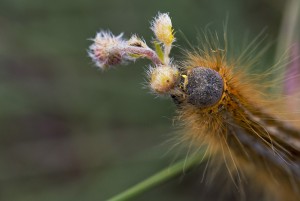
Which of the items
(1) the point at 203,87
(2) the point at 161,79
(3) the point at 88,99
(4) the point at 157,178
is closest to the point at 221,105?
(1) the point at 203,87

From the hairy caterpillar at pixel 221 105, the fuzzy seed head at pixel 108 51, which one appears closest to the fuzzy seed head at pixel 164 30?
the hairy caterpillar at pixel 221 105

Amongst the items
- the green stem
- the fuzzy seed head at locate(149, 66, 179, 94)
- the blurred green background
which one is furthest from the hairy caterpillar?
the blurred green background

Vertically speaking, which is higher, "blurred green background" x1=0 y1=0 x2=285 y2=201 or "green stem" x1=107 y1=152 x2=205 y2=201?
"blurred green background" x1=0 y1=0 x2=285 y2=201

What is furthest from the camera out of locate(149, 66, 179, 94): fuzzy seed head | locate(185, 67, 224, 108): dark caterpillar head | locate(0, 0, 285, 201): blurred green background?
locate(0, 0, 285, 201): blurred green background

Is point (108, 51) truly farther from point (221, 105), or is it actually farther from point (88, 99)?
point (88, 99)

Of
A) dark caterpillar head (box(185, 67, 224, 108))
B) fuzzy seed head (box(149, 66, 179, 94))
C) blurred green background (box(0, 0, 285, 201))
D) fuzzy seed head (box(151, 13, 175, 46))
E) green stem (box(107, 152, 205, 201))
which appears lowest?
green stem (box(107, 152, 205, 201))

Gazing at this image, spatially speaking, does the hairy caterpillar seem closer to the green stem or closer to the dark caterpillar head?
the dark caterpillar head

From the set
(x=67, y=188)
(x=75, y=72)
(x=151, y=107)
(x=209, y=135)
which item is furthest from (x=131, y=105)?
(x=209, y=135)

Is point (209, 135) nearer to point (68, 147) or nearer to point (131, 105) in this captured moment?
point (131, 105)
